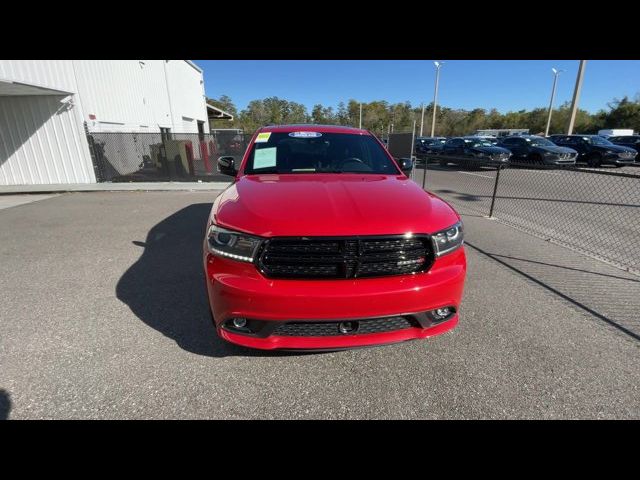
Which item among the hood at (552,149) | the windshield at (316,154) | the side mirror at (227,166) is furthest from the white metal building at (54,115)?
the hood at (552,149)

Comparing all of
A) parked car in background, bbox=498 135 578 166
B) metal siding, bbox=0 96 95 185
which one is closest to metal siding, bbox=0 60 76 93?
metal siding, bbox=0 96 95 185

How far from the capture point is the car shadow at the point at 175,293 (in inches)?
99.8

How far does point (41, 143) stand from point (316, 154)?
44.0 feet

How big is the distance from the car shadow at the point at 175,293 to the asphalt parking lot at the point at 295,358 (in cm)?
2

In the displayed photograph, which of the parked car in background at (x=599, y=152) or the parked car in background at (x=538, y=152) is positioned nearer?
the parked car in background at (x=538, y=152)

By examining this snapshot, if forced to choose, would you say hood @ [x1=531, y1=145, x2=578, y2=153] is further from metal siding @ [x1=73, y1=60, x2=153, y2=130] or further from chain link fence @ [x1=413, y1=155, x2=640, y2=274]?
metal siding @ [x1=73, y1=60, x2=153, y2=130]

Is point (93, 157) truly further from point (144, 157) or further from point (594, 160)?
point (594, 160)

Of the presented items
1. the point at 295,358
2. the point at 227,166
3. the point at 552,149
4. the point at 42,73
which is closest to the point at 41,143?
the point at 42,73

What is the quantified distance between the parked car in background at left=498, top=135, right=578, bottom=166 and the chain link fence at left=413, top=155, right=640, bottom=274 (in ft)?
10.2

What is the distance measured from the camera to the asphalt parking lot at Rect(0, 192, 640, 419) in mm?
1948

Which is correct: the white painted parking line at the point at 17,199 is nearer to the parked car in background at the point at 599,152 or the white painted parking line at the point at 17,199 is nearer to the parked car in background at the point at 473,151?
the parked car in background at the point at 473,151
